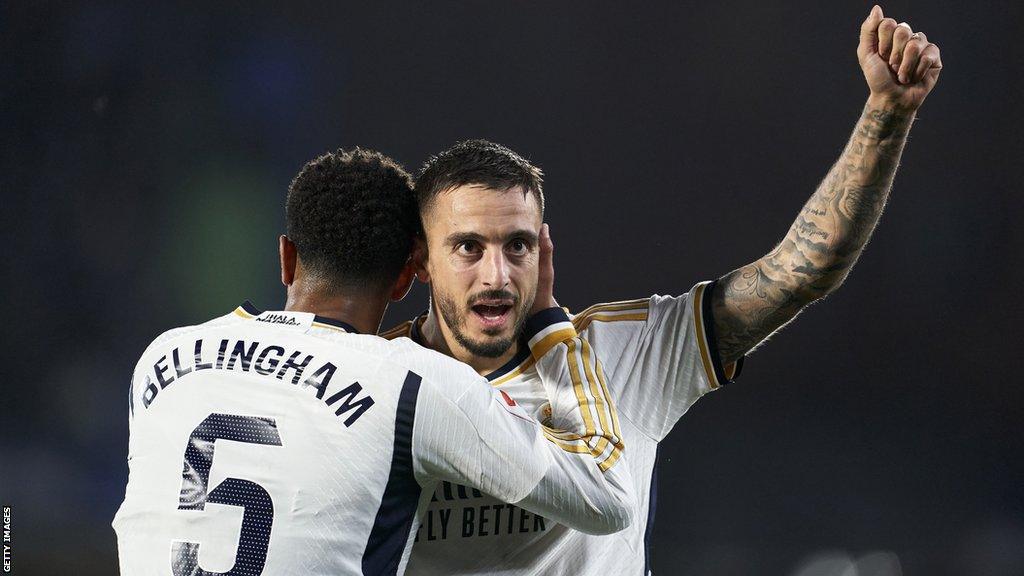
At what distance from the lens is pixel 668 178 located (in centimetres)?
414

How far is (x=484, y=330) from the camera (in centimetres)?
192

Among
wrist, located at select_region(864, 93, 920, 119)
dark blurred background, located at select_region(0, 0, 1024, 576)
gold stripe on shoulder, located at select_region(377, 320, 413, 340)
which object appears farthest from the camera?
dark blurred background, located at select_region(0, 0, 1024, 576)

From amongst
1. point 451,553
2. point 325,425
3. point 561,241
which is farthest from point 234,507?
point 561,241

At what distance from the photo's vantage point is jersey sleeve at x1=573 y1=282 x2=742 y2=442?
6.71 ft

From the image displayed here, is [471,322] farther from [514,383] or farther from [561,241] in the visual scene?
[561,241]

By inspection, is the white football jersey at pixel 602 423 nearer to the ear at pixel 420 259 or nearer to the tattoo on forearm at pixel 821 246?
the tattoo on forearm at pixel 821 246

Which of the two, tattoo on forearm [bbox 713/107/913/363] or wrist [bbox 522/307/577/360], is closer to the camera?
tattoo on forearm [bbox 713/107/913/363]

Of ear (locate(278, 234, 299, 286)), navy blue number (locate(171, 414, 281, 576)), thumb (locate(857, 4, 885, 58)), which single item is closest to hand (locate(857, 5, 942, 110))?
thumb (locate(857, 4, 885, 58))

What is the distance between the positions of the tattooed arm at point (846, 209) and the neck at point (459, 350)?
45 centimetres

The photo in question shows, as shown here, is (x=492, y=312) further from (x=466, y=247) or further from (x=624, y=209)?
(x=624, y=209)

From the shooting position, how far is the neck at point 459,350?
6.57 ft

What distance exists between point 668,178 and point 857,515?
5.10ft

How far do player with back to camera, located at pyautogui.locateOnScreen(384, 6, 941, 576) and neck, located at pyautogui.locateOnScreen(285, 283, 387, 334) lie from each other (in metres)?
0.31

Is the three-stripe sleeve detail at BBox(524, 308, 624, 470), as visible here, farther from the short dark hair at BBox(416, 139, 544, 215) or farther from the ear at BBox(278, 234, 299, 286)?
the ear at BBox(278, 234, 299, 286)
